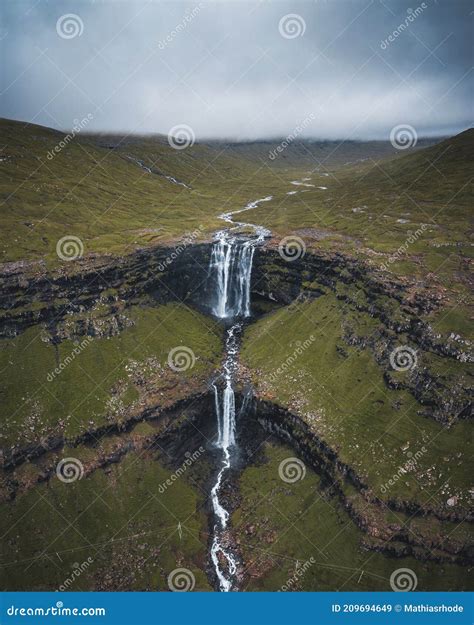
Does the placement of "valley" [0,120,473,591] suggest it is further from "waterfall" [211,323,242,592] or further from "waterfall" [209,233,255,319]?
"waterfall" [209,233,255,319]

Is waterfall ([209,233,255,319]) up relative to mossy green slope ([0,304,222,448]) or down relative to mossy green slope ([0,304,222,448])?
up

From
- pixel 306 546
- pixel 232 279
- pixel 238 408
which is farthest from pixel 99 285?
pixel 306 546

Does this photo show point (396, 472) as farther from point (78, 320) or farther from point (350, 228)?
point (350, 228)

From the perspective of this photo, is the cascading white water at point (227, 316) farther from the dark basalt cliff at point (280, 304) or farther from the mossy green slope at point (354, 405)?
the mossy green slope at point (354, 405)

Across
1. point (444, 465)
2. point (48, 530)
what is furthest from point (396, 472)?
point (48, 530)

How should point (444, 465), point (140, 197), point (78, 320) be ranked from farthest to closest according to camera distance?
point (140, 197) < point (78, 320) < point (444, 465)

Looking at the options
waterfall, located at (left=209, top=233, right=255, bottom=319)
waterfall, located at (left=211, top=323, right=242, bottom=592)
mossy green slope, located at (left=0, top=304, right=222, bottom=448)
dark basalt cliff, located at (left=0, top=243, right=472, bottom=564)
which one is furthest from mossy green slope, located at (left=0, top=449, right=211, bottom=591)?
waterfall, located at (left=209, top=233, right=255, bottom=319)

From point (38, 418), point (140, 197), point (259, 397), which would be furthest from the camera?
point (140, 197)

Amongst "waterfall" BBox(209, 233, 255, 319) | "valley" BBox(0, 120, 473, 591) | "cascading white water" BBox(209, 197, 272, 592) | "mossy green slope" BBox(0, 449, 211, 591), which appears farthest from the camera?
"waterfall" BBox(209, 233, 255, 319)

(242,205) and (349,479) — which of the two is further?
(242,205)
